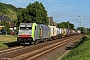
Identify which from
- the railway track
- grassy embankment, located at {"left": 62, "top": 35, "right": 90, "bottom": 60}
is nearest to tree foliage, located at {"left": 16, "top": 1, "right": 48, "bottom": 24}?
the railway track

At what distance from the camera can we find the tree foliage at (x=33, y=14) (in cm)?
7831

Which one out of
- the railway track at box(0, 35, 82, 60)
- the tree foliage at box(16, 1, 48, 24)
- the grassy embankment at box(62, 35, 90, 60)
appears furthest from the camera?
the tree foliage at box(16, 1, 48, 24)

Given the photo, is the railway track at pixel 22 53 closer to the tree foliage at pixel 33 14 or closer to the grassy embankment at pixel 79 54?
the grassy embankment at pixel 79 54

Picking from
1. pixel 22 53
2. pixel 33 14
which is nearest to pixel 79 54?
pixel 22 53

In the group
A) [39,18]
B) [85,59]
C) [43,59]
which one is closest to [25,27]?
[43,59]

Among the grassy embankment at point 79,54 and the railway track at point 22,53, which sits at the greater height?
the grassy embankment at point 79,54

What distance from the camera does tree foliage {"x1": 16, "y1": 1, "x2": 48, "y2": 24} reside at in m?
78.3

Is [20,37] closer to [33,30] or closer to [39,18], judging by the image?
[33,30]

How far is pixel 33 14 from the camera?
8025 cm

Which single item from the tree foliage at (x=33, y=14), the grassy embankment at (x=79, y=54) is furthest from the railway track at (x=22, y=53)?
the tree foliage at (x=33, y=14)

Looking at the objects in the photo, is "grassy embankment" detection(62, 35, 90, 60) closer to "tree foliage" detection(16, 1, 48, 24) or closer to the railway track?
the railway track

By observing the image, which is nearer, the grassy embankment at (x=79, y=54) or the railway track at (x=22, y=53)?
the grassy embankment at (x=79, y=54)

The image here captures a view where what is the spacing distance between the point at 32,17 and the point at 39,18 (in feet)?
7.45

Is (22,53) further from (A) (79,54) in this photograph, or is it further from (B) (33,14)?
(B) (33,14)
